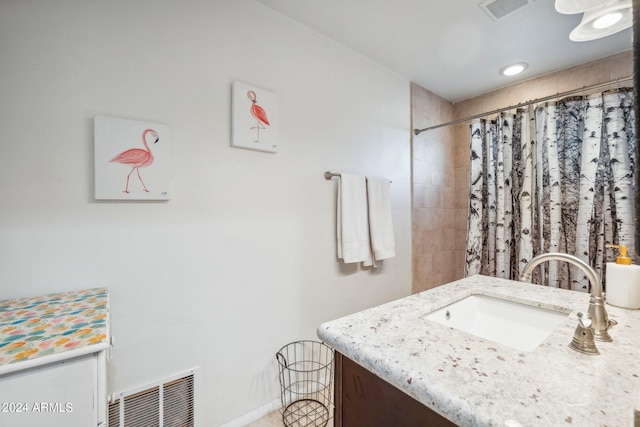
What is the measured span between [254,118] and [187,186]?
48cm

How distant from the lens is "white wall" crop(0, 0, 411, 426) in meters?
0.95

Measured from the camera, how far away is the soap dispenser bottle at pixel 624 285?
3.05ft

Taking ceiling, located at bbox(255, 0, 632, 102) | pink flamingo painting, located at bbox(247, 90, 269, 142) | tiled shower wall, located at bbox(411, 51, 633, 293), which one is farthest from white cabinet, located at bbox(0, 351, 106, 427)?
tiled shower wall, located at bbox(411, 51, 633, 293)

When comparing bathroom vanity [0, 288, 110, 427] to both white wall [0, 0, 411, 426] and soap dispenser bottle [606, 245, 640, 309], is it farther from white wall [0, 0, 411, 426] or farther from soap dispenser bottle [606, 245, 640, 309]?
soap dispenser bottle [606, 245, 640, 309]

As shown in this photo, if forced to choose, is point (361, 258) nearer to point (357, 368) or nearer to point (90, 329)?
point (357, 368)

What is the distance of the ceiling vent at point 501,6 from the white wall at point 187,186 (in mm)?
770

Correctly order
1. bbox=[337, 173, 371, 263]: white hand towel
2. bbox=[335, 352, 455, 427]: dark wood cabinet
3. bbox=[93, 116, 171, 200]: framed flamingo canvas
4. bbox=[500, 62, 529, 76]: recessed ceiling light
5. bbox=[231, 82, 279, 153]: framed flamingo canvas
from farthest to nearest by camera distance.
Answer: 1. bbox=[500, 62, 529, 76]: recessed ceiling light
2. bbox=[337, 173, 371, 263]: white hand towel
3. bbox=[231, 82, 279, 153]: framed flamingo canvas
4. bbox=[93, 116, 171, 200]: framed flamingo canvas
5. bbox=[335, 352, 455, 427]: dark wood cabinet

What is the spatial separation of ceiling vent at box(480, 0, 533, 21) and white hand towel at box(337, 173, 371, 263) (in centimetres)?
112

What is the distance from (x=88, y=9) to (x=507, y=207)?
2733mm

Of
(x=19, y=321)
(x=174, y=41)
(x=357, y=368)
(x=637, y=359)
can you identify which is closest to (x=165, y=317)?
(x=19, y=321)

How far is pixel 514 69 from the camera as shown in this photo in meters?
2.07

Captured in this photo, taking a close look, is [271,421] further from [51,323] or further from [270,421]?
[51,323]

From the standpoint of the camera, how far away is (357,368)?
0.71 m

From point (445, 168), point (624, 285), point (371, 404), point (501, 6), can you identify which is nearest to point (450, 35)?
point (501, 6)
